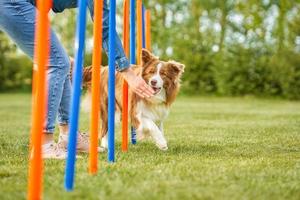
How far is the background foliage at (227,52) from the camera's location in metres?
19.7

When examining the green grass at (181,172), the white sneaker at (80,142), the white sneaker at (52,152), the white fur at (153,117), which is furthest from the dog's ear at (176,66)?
the white sneaker at (52,152)

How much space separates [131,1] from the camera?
16.6 ft

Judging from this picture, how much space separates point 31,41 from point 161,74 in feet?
6.34

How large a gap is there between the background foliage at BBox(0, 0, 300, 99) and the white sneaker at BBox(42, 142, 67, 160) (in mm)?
12101

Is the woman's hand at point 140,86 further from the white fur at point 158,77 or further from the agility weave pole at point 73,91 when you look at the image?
the white fur at point 158,77

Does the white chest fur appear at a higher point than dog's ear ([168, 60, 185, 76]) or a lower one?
lower

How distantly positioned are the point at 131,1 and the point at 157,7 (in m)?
22.8

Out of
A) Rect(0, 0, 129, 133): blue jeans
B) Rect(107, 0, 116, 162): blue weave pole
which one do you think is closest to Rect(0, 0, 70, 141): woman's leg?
Rect(0, 0, 129, 133): blue jeans

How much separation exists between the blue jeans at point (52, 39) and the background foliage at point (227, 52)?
39.4 feet

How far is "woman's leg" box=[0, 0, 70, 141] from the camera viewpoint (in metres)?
4.02

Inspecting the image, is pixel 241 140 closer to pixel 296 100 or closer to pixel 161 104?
pixel 161 104

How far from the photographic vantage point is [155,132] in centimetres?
544

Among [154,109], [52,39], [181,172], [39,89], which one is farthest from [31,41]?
[154,109]

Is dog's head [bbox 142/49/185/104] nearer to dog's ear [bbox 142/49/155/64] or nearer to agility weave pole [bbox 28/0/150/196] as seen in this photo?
dog's ear [bbox 142/49/155/64]
